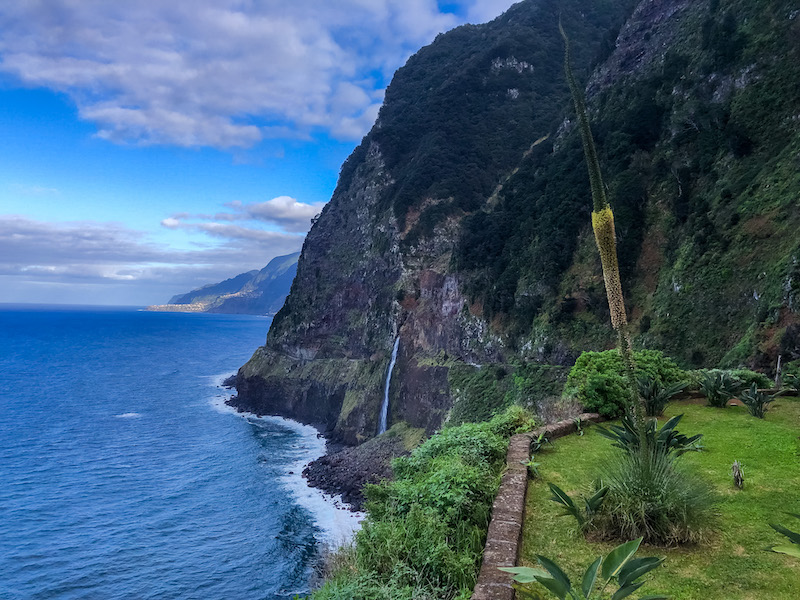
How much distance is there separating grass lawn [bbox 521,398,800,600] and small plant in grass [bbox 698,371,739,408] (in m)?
1.66

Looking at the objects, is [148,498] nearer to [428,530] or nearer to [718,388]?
[428,530]

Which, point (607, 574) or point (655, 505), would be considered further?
point (655, 505)

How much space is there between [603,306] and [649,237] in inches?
244

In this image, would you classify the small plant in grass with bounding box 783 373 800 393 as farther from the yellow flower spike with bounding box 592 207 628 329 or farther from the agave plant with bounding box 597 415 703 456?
the yellow flower spike with bounding box 592 207 628 329

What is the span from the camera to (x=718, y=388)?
1317cm

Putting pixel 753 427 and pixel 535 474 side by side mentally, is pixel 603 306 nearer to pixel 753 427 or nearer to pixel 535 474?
pixel 753 427

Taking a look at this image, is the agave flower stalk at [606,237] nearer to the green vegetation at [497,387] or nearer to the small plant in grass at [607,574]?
the small plant in grass at [607,574]

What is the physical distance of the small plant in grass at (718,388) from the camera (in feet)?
42.7

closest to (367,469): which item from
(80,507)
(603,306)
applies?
(80,507)

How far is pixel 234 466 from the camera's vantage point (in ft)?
135

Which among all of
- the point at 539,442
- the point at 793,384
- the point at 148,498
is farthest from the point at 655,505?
the point at 148,498

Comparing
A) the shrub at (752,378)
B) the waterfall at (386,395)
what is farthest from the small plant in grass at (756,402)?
the waterfall at (386,395)

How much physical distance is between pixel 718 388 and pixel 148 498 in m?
35.3

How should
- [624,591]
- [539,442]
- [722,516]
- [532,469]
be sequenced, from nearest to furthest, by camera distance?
1. [624,591]
2. [722,516]
3. [532,469]
4. [539,442]
